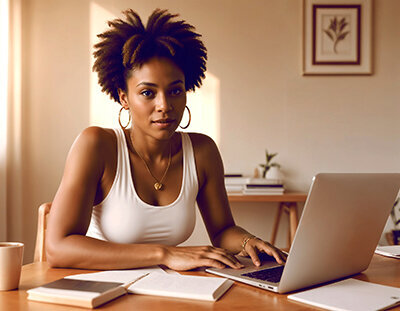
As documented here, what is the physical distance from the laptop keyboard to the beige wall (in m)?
2.34

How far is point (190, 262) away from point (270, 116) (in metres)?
2.45

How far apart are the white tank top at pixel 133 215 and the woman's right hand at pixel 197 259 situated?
0.31 m

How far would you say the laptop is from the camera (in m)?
0.89

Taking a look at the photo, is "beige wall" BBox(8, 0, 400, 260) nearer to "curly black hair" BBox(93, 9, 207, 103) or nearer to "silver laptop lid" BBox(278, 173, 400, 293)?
"curly black hair" BBox(93, 9, 207, 103)

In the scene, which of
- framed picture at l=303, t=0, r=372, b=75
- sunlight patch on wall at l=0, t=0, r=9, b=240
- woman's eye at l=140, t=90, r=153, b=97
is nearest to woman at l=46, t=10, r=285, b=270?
woman's eye at l=140, t=90, r=153, b=97

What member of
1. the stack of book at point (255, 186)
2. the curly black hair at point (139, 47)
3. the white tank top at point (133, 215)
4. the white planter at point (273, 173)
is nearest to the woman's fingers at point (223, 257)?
the white tank top at point (133, 215)

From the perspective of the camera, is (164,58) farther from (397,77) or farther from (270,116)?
(397,77)

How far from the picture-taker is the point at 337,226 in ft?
3.14

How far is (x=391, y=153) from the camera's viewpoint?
3473 mm

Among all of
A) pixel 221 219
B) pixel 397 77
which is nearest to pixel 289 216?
pixel 397 77

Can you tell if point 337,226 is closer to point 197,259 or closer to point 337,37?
point 197,259

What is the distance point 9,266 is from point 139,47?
30.4 inches

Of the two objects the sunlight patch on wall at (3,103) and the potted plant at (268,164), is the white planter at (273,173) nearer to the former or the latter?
the potted plant at (268,164)

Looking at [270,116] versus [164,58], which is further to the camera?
[270,116]
